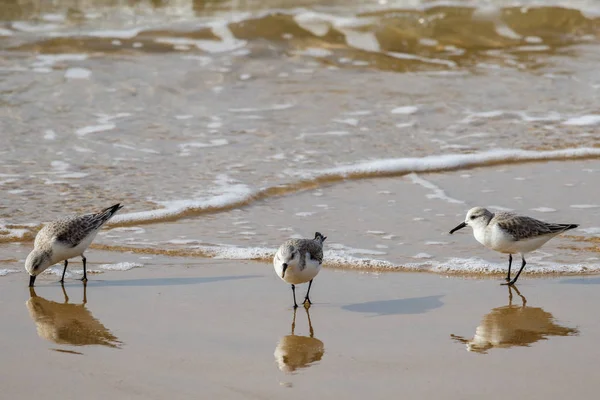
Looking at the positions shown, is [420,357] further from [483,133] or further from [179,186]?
[483,133]

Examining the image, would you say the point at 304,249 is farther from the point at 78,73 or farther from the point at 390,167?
the point at 78,73

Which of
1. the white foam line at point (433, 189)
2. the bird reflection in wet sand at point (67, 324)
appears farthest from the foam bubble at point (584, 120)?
the bird reflection in wet sand at point (67, 324)

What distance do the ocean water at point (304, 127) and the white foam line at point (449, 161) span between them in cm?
3

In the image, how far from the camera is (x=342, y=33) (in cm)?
1830

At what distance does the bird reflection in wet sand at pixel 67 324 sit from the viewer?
5.71m

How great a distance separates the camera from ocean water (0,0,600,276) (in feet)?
26.9

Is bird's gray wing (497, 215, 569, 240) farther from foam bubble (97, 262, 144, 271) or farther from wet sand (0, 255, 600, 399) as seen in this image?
foam bubble (97, 262, 144, 271)

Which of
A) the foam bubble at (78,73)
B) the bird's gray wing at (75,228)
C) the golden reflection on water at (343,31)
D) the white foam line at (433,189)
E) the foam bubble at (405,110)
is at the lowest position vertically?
the white foam line at (433,189)

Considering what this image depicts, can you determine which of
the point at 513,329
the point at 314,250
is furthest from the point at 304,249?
the point at 513,329

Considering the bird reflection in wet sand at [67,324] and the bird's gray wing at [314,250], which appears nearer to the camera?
the bird reflection in wet sand at [67,324]

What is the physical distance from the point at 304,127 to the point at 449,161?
2.21 m

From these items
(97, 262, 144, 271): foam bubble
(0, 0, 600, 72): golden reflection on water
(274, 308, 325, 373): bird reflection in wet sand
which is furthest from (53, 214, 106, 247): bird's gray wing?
(0, 0, 600, 72): golden reflection on water

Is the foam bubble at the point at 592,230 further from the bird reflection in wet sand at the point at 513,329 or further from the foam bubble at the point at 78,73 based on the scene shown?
the foam bubble at the point at 78,73

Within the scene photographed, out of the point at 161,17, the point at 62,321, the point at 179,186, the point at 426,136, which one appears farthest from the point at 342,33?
the point at 62,321
